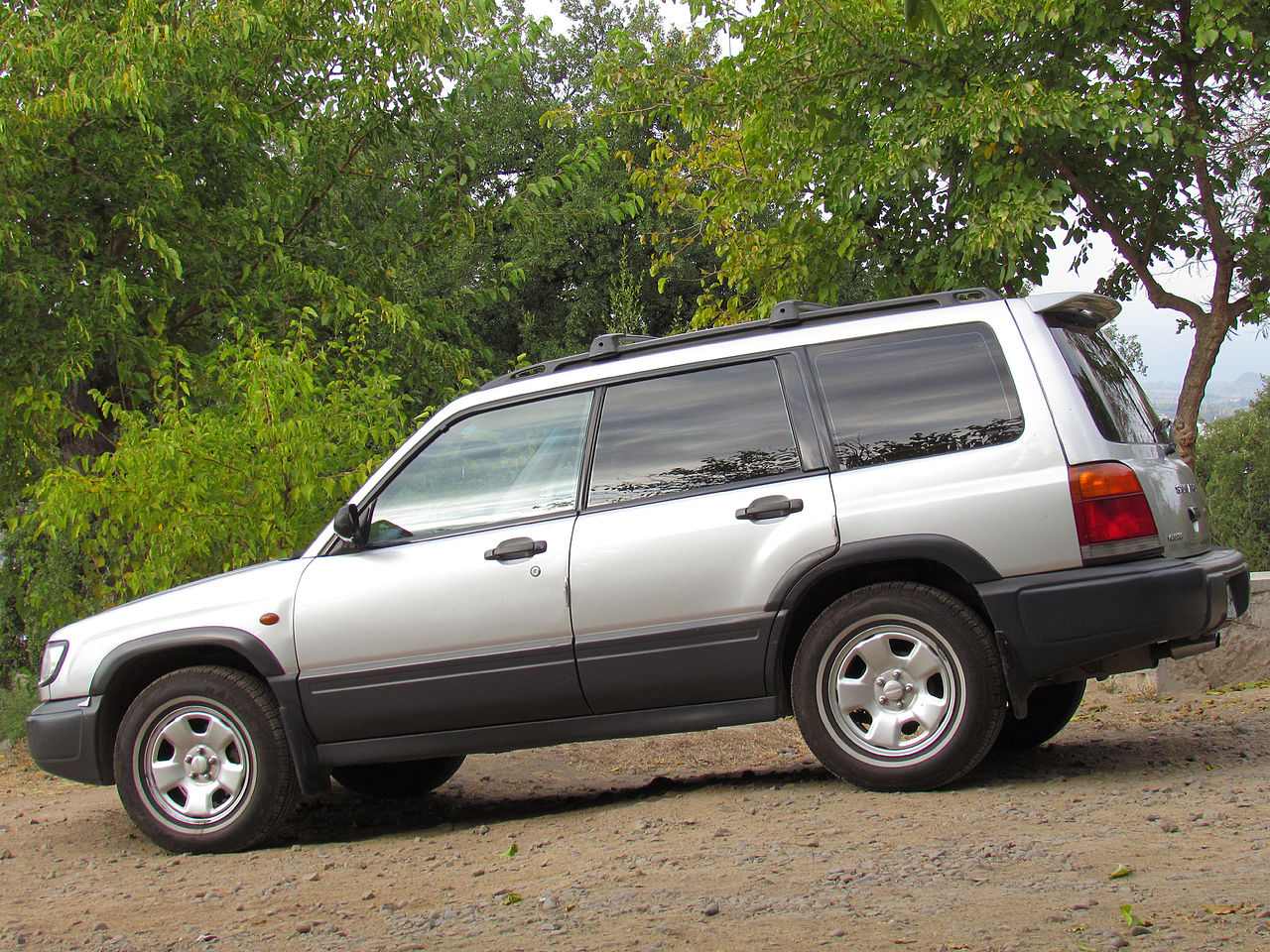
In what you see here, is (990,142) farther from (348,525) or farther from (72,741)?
(72,741)

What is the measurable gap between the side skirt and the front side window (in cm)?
85

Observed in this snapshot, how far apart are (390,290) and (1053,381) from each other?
27.4 feet

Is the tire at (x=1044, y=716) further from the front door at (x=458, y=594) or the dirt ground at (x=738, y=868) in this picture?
the front door at (x=458, y=594)

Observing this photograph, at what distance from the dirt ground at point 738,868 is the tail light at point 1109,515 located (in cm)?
92

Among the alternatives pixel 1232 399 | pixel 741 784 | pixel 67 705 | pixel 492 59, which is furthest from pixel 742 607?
pixel 1232 399

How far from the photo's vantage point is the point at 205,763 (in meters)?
5.57

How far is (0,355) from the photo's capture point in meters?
10.4

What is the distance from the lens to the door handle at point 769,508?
498 cm

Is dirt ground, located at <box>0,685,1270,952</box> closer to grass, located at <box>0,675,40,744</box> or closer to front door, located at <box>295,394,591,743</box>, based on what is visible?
front door, located at <box>295,394,591,743</box>

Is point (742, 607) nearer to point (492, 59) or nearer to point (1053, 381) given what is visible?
point (1053, 381)

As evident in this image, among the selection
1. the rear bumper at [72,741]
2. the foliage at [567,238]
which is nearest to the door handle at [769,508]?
the rear bumper at [72,741]

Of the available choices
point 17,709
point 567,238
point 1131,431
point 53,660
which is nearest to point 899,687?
point 1131,431

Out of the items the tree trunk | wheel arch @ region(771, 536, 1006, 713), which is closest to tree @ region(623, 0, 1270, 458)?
the tree trunk

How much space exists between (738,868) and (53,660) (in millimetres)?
3423
